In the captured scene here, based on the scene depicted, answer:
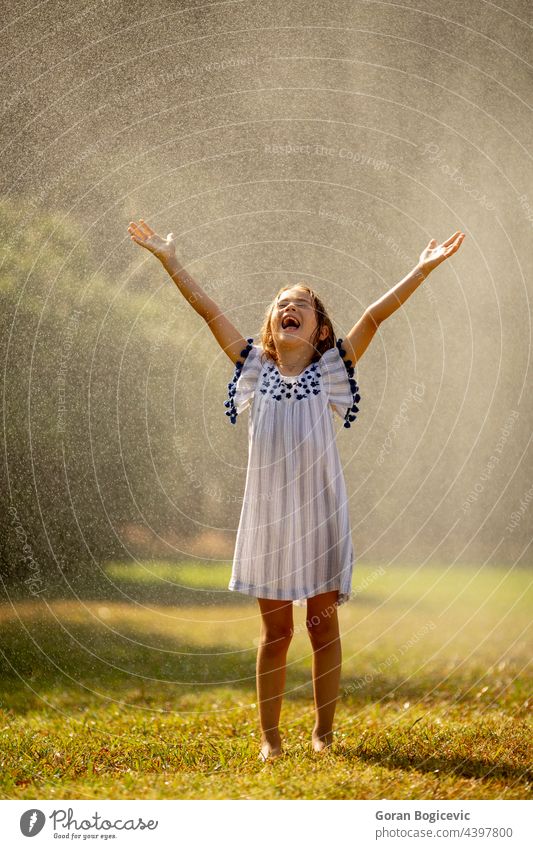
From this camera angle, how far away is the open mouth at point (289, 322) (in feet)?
15.1

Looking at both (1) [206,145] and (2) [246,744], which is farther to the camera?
(1) [206,145]

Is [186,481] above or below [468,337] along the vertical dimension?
below

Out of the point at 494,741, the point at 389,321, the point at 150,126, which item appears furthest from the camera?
the point at 389,321

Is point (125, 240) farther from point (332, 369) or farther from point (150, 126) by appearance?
point (332, 369)

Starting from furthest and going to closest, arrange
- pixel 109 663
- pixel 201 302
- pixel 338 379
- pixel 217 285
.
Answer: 1. pixel 217 285
2. pixel 109 663
3. pixel 201 302
4. pixel 338 379

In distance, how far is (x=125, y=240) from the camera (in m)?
7.52

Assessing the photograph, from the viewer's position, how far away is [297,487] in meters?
4.47

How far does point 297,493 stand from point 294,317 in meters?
0.84

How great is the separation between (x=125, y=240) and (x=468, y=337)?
2.93 metres

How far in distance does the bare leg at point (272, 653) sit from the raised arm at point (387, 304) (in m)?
1.24

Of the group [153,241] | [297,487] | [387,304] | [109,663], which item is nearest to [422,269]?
[387,304]

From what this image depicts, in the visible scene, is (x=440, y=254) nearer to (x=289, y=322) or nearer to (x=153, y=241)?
(x=289, y=322)
